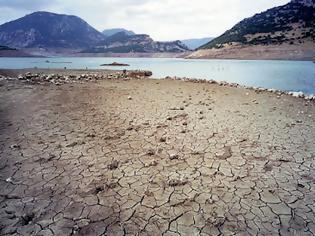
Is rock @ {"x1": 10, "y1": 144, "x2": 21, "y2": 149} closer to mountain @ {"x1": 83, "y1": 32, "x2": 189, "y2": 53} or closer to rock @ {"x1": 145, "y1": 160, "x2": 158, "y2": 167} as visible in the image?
rock @ {"x1": 145, "y1": 160, "x2": 158, "y2": 167}

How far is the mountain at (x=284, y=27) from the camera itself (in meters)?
75.4

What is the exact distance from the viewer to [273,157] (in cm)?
595

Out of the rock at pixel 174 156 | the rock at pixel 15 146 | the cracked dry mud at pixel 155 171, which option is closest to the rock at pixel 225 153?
the cracked dry mud at pixel 155 171

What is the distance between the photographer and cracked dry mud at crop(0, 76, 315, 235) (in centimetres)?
383

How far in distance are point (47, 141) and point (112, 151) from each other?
183cm

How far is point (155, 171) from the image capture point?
525 cm

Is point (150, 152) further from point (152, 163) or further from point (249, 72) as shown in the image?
point (249, 72)

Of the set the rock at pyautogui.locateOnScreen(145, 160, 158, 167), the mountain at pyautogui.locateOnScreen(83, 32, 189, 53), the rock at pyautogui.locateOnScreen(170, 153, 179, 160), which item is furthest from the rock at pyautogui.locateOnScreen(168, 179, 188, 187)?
the mountain at pyautogui.locateOnScreen(83, 32, 189, 53)

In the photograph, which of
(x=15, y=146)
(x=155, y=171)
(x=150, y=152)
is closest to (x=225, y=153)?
(x=150, y=152)

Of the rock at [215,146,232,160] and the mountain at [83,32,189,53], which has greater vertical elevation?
the mountain at [83,32,189,53]

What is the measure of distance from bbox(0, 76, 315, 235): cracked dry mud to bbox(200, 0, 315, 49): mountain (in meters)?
73.5

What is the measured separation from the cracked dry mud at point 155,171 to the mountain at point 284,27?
241ft

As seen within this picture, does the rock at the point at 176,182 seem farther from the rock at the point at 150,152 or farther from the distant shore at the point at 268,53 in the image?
the distant shore at the point at 268,53

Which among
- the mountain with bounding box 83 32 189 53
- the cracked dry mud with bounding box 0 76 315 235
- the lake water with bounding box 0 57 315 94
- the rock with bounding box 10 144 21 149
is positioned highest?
the mountain with bounding box 83 32 189 53
